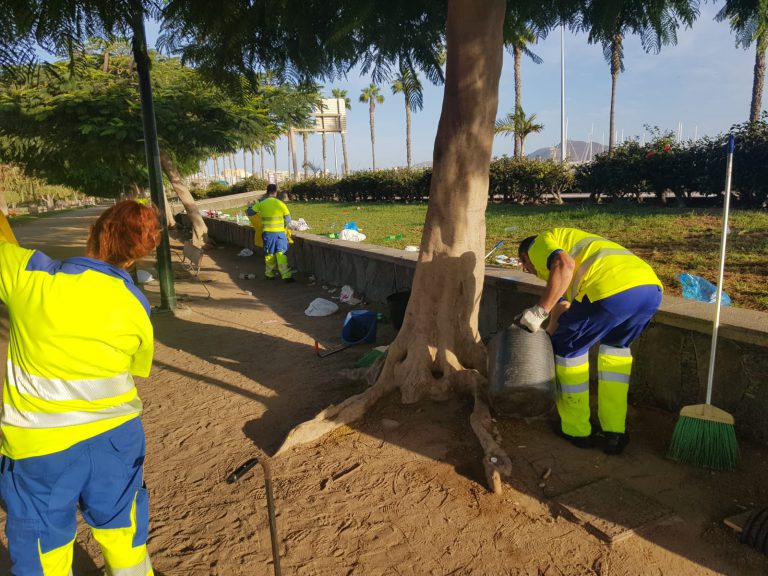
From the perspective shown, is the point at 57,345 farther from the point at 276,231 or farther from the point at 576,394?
the point at 276,231

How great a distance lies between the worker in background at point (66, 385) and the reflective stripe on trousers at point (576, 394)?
2689 millimetres

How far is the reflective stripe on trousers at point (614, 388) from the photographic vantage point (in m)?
3.50

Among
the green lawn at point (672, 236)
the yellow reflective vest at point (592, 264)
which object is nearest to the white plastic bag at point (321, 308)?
the green lawn at point (672, 236)

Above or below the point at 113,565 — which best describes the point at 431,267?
above

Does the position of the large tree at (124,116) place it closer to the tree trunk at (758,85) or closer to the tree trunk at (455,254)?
the tree trunk at (455,254)

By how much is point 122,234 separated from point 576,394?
289 cm

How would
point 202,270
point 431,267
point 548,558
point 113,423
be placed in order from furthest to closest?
1. point 202,270
2. point 431,267
3. point 548,558
4. point 113,423

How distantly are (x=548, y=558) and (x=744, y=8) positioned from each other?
3.63 metres

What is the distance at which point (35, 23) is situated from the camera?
10.7 feet

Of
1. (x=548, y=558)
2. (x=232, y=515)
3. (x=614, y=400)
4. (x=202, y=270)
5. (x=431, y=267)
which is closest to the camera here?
(x=548, y=558)

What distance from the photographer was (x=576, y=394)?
359 cm

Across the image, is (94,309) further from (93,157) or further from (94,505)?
(93,157)

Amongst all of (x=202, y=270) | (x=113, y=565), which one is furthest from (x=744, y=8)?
(x=202, y=270)

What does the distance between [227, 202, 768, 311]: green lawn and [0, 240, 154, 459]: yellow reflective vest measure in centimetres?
472
